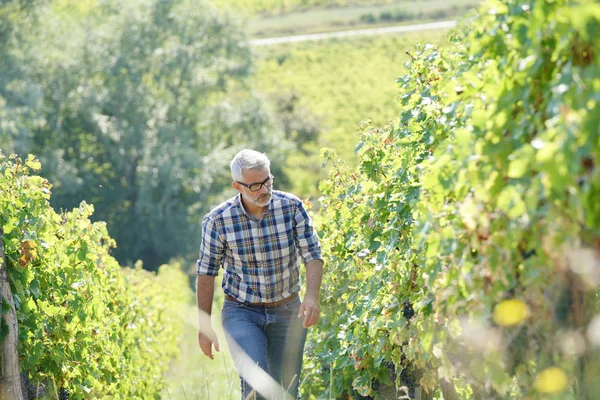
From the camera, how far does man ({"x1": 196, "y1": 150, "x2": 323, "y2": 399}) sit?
441 cm

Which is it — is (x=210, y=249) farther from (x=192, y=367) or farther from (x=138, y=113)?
(x=138, y=113)

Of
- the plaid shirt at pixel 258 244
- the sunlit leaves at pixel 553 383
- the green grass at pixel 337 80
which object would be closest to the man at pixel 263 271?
the plaid shirt at pixel 258 244

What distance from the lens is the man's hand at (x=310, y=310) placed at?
4.25 m

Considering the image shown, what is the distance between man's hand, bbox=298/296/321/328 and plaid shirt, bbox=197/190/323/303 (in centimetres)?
23

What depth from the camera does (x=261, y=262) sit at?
444 centimetres

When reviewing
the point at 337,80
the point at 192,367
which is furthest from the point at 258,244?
the point at 337,80

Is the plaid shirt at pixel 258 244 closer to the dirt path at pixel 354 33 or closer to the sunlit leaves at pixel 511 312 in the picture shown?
the sunlit leaves at pixel 511 312

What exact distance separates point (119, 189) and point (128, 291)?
19.7m

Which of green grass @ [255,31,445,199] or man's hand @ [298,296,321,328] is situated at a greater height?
man's hand @ [298,296,321,328]

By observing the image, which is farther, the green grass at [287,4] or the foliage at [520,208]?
the green grass at [287,4]

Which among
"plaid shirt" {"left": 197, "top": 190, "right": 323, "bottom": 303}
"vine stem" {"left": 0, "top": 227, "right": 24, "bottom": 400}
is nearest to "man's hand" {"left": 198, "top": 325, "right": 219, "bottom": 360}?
"plaid shirt" {"left": 197, "top": 190, "right": 323, "bottom": 303}

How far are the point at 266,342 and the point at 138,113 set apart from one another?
23.1 metres

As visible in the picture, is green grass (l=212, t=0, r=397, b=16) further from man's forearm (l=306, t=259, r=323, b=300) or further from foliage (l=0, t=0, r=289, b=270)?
man's forearm (l=306, t=259, r=323, b=300)

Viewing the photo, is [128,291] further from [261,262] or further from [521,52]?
[521,52]
